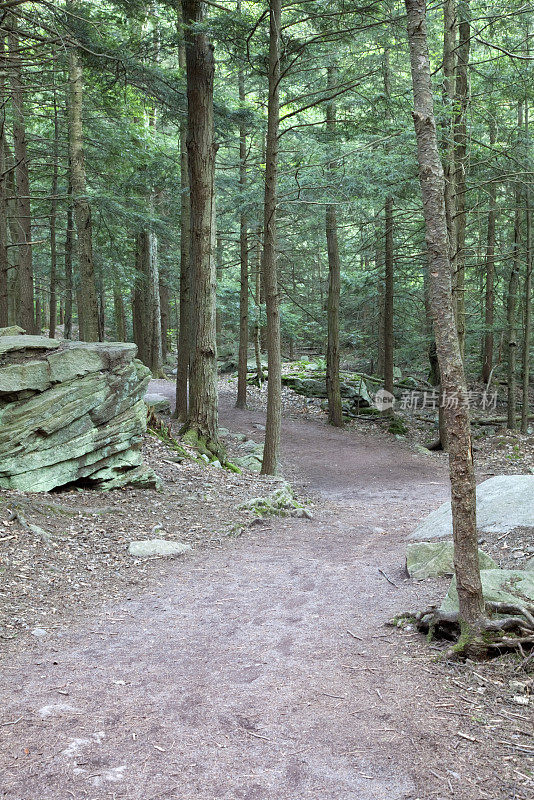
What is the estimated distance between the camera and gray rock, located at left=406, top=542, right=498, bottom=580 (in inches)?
217

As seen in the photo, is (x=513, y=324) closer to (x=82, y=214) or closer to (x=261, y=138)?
(x=261, y=138)

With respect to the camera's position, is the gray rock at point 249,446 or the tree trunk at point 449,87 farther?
the gray rock at point 249,446

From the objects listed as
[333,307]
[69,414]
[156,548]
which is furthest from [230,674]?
[333,307]

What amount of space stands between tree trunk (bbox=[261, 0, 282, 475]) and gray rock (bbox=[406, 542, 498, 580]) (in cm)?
539

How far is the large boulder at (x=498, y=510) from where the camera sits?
6381mm

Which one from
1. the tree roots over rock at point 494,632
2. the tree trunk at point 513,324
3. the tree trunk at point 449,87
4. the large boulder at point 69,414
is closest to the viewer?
the tree roots over rock at point 494,632

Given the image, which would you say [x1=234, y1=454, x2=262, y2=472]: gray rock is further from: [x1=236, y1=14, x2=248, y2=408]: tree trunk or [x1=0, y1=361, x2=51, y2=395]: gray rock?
[x1=236, y1=14, x2=248, y2=408]: tree trunk

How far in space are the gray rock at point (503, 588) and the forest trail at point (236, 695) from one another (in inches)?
18.2

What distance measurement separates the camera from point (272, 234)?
1034cm

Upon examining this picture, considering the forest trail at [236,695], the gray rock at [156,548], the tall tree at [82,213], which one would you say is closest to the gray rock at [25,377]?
the gray rock at [156,548]

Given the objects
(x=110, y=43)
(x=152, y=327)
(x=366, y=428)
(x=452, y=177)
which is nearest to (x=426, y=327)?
(x=366, y=428)

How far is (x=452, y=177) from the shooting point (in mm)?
12828

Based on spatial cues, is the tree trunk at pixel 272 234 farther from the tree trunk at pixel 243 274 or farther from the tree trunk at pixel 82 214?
the tree trunk at pixel 243 274

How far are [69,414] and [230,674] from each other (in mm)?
4743
